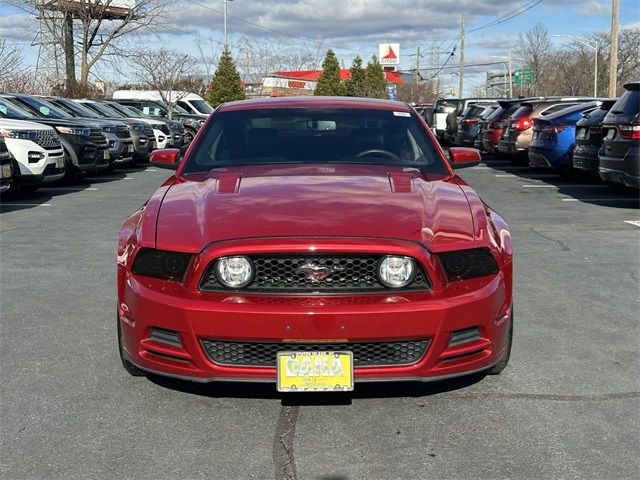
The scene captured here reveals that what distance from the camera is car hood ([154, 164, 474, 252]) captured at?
3.61 m

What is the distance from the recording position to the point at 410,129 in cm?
537

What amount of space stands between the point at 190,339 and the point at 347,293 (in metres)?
0.73

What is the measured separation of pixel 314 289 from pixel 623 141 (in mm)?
8204

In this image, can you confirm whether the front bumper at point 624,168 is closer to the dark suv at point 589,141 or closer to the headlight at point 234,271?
the dark suv at point 589,141

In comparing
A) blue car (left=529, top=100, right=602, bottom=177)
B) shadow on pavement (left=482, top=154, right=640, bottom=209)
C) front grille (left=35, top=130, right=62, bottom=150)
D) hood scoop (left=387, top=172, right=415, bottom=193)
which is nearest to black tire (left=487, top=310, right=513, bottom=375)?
hood scoop (left=387, top=172, right=415, bottom=193)

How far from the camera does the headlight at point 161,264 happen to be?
3.60 meters

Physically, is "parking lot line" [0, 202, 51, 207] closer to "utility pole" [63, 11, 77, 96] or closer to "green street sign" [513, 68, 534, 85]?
"utility pole" [63, 11, 77, 96]

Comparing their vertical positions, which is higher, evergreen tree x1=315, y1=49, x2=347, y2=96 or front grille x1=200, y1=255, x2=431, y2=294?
evergreen tree x1=315, y1=49, x2=347, y2=96

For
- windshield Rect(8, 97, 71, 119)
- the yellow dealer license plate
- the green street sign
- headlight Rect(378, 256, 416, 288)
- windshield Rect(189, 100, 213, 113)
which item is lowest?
the yellow dealer license plate

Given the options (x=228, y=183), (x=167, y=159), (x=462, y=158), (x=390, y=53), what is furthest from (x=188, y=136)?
(x=390, y=53)

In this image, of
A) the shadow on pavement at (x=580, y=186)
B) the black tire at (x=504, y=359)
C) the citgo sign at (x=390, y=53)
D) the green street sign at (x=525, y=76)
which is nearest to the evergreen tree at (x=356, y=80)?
the green street sign at (x=525, y=76)

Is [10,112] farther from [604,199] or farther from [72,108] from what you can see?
[604,199]

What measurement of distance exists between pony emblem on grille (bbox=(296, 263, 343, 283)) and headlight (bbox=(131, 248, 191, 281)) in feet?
1.73

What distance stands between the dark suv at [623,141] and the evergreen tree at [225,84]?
134ft
